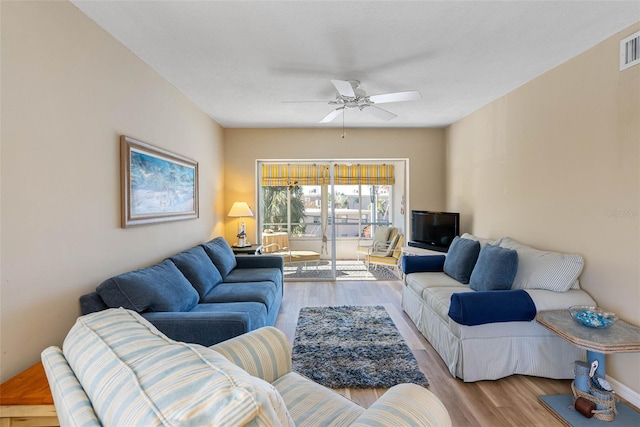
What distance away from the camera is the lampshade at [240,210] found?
5.06 m

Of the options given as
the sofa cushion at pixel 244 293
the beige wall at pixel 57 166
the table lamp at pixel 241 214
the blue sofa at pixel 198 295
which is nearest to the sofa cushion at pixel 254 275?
the blue sofa at pixel 198 295

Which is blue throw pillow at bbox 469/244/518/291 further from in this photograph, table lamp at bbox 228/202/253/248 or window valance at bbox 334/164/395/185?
table lamp at bbox 228/202/253/248

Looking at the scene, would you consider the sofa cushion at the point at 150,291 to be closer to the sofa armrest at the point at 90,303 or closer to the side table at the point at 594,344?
the sofa armrest at the point at 90,303

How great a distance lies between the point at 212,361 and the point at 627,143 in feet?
9.75

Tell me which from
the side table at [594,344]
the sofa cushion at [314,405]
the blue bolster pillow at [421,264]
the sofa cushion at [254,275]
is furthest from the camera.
A: the blue bolster pillow at [421,264]

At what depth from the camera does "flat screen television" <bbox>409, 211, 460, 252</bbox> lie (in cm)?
454

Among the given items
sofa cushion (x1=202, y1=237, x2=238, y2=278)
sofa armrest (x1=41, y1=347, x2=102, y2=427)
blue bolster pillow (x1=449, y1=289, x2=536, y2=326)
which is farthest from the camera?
sofa cushion (x1=202, y1=237, x2=238, y2=278)

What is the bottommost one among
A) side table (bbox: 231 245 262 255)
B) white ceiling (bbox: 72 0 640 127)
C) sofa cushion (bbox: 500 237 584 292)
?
side table (bbox: 231 245 262 255)

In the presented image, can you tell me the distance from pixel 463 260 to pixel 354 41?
246 cm

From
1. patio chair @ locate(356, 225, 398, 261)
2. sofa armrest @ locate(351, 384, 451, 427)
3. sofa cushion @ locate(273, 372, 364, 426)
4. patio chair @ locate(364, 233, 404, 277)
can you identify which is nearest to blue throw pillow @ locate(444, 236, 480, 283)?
patio chair @ locate(364, 233, 404, 277)

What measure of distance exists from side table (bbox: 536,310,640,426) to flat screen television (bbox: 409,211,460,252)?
7.36 feet

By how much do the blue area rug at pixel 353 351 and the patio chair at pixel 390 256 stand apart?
1.67 m

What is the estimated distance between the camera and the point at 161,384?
705 mm

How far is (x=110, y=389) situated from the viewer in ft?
2.50
